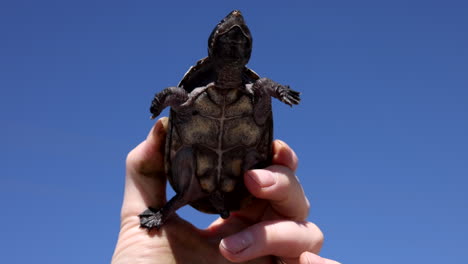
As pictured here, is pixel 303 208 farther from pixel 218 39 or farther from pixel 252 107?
pixel 218 39

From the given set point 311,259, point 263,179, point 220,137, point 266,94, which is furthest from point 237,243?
point 266,94

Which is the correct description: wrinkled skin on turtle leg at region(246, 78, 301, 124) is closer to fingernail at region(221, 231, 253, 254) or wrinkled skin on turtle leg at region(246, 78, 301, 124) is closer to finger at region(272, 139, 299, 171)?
finger at region(272, 139, 299, 171)

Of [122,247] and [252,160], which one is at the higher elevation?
[252,160]

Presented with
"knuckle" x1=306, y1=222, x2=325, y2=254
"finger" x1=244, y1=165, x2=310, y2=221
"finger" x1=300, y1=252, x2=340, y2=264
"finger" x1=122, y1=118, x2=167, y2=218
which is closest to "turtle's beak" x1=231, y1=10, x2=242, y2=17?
"finger" x1=122, y1=118, x2=167, y2=218

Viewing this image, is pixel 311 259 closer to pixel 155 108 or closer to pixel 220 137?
pixel 220 137

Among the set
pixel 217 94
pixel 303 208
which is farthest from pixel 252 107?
pixel 303 208

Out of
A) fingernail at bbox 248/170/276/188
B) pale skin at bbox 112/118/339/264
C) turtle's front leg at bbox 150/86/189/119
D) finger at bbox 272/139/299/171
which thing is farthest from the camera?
finger at bbox 272/139/299/171
